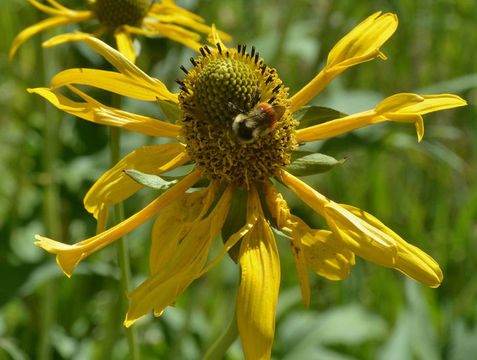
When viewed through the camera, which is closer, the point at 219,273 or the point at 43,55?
the point at 43,55

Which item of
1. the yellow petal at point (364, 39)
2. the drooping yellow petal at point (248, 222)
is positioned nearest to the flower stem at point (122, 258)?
the drooping yellow petal at point (248, 222)

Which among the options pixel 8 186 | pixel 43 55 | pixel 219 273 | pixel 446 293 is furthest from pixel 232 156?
pixel 8 186

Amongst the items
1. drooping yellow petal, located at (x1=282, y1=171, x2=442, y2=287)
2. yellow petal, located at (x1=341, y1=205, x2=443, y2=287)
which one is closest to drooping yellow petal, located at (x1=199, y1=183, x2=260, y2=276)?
drooping yellow petal, located at (x1=282, y1=171, x2=442, y2=287)

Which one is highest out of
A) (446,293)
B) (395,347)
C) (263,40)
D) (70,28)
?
(70,28)

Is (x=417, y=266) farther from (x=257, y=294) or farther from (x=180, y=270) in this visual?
(x=180, y=270)

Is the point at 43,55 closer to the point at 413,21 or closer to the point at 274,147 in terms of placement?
the point at 274,147

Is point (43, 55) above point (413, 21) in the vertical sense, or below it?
above
